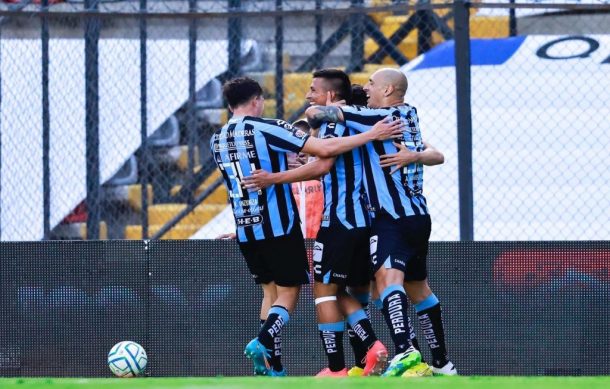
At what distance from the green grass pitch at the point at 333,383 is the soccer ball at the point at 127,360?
2.34m

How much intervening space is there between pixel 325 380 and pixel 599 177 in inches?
201

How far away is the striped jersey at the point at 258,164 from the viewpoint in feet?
26.9

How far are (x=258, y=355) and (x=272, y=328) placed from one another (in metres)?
A: 0.25

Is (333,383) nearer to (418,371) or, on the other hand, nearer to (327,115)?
(418,371)

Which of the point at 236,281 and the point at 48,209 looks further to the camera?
the point at 48,209

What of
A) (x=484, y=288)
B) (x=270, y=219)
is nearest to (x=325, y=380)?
(x=270, y=219)

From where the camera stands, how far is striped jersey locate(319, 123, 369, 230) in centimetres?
820

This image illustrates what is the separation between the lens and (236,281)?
33.8 ft

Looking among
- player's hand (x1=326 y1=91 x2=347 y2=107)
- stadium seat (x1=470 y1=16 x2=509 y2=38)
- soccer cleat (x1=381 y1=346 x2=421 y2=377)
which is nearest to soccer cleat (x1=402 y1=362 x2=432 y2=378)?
soccer cleat (x1=381 y1=346 x2=421 y2=377)

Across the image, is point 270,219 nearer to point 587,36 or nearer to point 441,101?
point 441,101

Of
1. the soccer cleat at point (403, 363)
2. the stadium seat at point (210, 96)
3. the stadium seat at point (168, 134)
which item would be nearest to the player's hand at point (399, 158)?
the soccer cleat at point (403, 363)

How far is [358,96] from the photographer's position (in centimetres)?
908

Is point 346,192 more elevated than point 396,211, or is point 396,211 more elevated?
point 346,192

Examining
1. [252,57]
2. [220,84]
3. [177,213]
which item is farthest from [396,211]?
[220,84]
